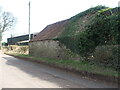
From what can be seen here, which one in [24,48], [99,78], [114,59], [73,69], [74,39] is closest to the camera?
[99,78]

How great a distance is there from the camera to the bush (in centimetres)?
857

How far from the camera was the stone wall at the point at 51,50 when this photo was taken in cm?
1407

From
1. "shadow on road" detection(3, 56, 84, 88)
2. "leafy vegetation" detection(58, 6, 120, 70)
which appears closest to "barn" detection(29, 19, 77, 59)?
"leafy vegetation" detection(58, 6, 120, 70)

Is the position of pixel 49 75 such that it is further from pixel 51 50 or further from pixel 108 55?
pixel 51 50

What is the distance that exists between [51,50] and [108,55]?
26.9 ft

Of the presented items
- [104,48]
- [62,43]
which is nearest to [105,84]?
[104,48]

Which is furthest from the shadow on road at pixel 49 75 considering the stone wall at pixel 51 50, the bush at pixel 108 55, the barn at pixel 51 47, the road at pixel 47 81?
the barn at pixel 51 47

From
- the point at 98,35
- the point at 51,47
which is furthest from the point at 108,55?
the point at 51,47

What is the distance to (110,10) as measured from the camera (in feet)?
35.7

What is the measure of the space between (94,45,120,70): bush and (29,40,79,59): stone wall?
101 inches

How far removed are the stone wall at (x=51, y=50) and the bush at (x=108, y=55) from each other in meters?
2.57

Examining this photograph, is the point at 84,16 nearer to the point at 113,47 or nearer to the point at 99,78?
the point at 113,47

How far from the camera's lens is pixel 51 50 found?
657 inches

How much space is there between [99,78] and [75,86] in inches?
65.9
